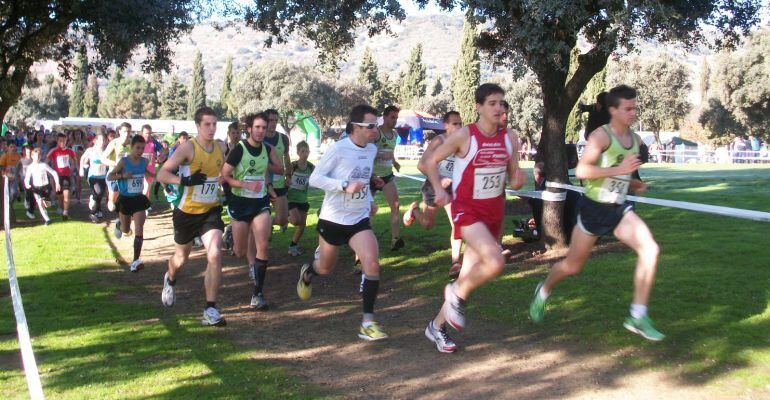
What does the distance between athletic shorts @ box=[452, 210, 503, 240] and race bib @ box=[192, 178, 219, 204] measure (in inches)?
108

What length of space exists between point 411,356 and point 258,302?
2.57 m

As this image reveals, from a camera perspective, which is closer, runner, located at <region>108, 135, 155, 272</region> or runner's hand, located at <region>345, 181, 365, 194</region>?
runner's hand, located at <region>345, 181, 365, 194</region>

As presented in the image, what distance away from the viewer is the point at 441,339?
21.3 feet

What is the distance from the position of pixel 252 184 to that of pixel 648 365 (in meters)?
4.13

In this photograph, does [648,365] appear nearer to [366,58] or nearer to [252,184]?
[252,184]

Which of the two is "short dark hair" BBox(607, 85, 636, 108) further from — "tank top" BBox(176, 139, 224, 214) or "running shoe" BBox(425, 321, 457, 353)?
"tank top" BBox(176, 139, 224, 214)

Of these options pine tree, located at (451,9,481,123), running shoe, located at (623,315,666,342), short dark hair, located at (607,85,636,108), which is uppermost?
pine tree, located at (451,9,481,123)

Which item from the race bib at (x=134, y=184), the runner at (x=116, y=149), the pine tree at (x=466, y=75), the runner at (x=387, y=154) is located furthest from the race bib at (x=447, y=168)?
the pine tree at (x=466, y=75)

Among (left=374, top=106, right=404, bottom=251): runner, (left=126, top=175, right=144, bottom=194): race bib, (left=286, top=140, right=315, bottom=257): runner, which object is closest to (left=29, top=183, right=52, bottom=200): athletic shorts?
(left=126, top=175, right=144, bottom=194): race bib

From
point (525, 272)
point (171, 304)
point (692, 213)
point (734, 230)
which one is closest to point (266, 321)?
point (171, 304)

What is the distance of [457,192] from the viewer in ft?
20.9

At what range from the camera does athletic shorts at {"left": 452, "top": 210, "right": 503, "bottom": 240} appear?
632 centimetres

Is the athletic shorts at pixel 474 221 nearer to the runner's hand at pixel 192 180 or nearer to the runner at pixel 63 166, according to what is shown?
the runner's hand at pixel 192 180

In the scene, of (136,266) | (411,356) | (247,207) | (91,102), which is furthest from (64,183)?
(91,102)
